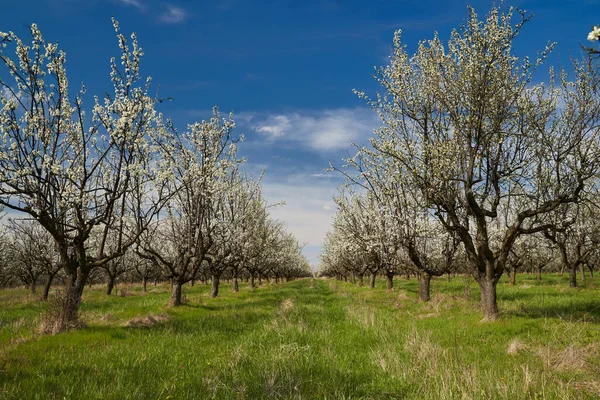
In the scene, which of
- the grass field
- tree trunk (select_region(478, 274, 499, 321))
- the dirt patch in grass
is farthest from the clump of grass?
the dirt patch in grass

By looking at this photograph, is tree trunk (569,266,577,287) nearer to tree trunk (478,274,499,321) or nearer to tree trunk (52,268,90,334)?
tree trunk (478,274,499,321)

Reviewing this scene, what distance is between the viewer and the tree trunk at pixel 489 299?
47.2 feet

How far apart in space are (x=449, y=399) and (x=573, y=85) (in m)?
17.4

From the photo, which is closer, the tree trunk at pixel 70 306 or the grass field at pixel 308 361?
the grass field at pixel 308 361

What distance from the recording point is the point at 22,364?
759 centimetres

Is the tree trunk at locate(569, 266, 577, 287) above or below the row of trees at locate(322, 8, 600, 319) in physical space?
below

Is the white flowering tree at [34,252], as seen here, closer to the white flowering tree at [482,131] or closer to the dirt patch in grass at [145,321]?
the dirt patch in grass at [145,321]

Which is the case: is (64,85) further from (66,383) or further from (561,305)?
(561,305)

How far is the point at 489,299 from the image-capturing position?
14508mm

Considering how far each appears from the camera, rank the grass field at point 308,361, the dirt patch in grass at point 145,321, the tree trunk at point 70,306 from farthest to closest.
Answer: the dirt patch in grass at point 145,321 → the tree trunk at point 70,306 → the grass field at point 308,361

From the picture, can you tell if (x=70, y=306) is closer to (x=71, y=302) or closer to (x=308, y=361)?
(x=71, y=302)

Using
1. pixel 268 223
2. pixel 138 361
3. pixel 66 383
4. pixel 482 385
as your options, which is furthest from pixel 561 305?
pixel 268 223

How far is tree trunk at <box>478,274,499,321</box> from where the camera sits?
1438 cm

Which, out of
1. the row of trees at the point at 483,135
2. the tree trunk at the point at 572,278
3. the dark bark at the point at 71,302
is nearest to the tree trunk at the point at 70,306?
the dark bark at the point at 71,302
